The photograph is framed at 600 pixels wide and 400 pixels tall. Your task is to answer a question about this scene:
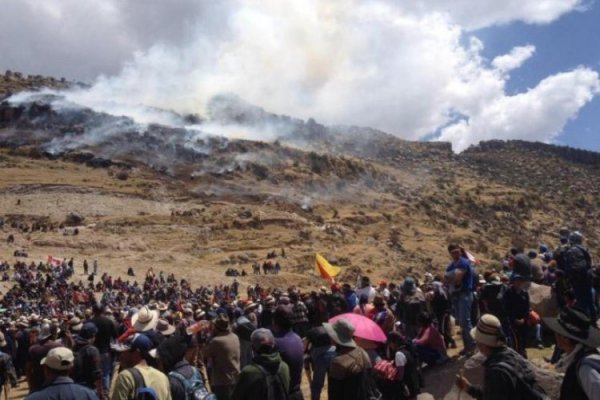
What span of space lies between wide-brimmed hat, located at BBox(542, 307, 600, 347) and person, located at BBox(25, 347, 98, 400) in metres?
3.31

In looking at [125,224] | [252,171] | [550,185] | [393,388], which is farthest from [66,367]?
[550,185]

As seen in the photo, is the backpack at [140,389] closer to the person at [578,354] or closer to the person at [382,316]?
the person at [578,354]

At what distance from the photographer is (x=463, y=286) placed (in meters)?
8.53

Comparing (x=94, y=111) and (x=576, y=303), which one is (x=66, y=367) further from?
(x=94, y=111)

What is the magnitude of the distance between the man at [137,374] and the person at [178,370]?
0.30 ft

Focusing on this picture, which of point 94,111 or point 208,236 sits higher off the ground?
point 94,111

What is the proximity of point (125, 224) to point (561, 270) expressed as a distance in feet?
175

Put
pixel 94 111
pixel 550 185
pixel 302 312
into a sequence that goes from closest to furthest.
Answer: pixel 302 312 → pixel 550 185 → pixel 94 111

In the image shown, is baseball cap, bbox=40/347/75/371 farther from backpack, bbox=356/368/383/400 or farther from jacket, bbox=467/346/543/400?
jacket, bbox=467/346/543/400

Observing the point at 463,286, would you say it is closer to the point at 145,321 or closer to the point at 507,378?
the point at 145,321

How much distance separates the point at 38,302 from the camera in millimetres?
28469

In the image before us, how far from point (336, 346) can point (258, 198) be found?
66.8 metres

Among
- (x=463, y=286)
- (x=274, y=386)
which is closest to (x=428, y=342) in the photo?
(x=463, y=286)

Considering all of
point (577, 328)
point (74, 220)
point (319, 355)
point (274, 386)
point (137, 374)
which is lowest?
point (319, 355)
